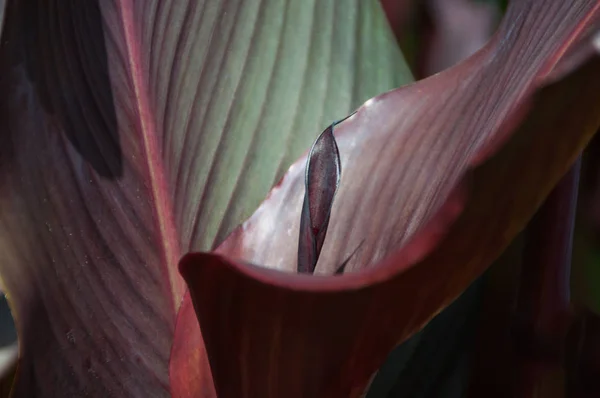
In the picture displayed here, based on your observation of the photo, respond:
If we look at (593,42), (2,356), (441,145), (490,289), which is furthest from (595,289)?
(2,356)

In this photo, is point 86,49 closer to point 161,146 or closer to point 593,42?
point 161,146

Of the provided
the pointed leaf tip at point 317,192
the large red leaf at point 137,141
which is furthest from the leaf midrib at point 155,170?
the pointed leaf tip at point 317,192

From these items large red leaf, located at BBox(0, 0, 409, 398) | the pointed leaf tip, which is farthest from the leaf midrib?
the pointed leaf tip

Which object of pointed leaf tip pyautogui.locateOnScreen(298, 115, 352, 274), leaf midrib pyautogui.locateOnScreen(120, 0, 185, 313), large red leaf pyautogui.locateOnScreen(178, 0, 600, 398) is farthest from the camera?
leaf midrib pyautogui.locateOnScreen(120, 0, 185, 313)

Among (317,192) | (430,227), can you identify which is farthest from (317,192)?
(430,227)

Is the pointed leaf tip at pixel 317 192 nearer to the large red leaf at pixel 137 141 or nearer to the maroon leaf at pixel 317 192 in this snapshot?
the maroon leaf at pixel 317 192

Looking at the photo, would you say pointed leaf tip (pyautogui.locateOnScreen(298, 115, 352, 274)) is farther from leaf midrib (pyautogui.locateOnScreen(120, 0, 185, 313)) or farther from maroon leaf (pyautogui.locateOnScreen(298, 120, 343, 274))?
leaf midrib (pyautogui.locateOnScreen(120, 0, 185, 313))
